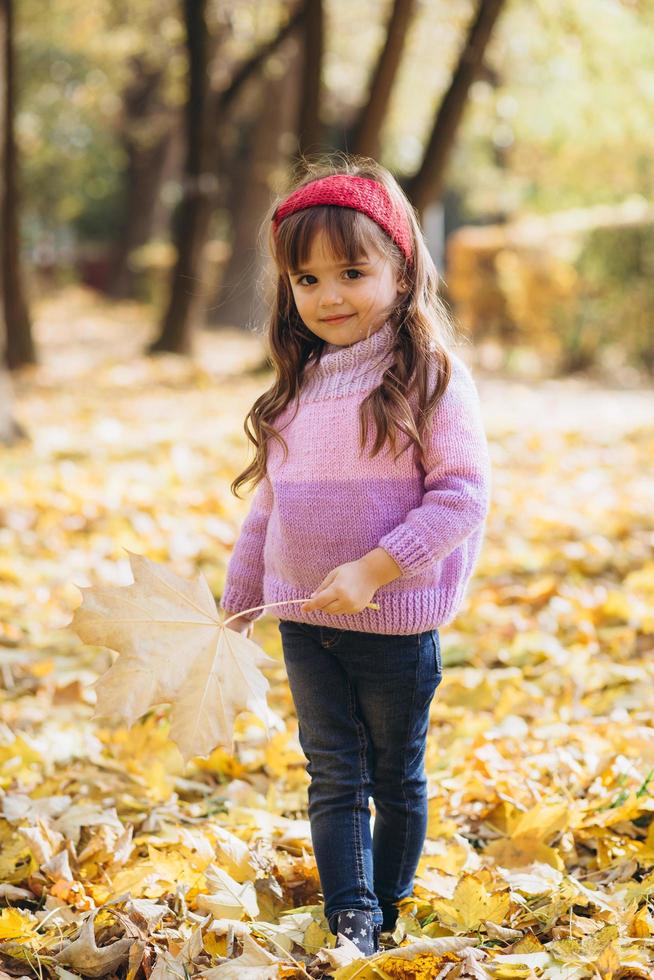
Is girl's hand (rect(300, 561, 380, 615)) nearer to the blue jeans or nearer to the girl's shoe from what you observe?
the blue jeans

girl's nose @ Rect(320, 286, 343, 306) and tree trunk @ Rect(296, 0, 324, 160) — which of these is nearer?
girl's nose @ Rect(320, 286, 343, 306)

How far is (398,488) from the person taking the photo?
77.3 inches

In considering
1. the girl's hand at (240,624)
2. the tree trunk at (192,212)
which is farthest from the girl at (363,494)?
the tree trunk at (192,212)

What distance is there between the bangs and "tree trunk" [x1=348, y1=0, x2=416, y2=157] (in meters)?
7.52

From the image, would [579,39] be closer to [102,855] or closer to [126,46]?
[126,46]

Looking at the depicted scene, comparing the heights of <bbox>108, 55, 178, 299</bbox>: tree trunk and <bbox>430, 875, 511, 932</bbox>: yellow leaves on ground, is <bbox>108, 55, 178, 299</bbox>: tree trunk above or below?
above

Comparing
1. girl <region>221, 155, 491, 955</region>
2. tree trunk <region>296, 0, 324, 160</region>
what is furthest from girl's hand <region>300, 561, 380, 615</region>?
tree trunk <region>296, 0, 324, 160</region>

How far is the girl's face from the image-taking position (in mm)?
1987

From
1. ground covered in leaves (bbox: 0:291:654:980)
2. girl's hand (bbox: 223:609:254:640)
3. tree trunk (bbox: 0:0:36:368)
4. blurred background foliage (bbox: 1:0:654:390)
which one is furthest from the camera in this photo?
blurred background foliage (bbox: 1:0:654:390)

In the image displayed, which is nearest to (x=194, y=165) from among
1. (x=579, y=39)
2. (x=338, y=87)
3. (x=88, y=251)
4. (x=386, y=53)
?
(x=386, y=53)

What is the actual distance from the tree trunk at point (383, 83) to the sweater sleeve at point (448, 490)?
25.2 feet

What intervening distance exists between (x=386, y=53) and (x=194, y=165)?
3.38 m

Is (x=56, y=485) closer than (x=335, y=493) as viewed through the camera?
No

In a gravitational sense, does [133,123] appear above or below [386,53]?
above
